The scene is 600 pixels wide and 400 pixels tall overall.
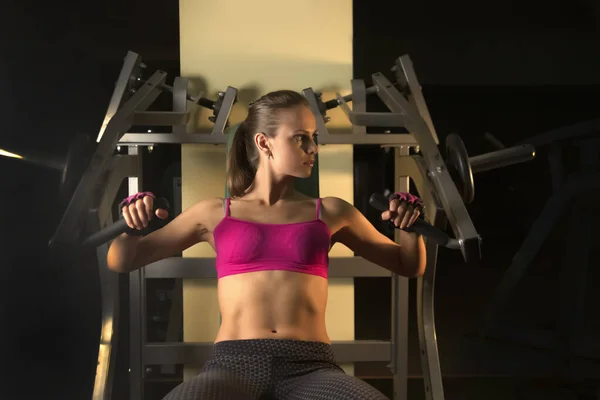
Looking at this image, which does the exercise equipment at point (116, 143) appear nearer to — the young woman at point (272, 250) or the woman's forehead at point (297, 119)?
the young woman at point (272, 250)

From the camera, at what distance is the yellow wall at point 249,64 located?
197 centimetres

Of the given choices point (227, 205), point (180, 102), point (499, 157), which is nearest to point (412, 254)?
point (499, 157)

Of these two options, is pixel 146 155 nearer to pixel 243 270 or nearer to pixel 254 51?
pixel 254 51

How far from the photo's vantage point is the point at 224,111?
1.77 meters

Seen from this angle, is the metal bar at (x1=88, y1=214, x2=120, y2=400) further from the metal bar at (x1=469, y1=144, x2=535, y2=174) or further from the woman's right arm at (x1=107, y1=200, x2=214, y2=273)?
the metal bar at (x1=469, y1=144, x2=535, y2=174)

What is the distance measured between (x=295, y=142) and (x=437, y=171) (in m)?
0.40

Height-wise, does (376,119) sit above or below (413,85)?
below

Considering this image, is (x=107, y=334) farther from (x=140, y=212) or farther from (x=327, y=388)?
(x=327, y=388)

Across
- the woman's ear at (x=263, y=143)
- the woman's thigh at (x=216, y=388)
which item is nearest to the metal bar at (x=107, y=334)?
the woman's thigh at (x=216, y=388)

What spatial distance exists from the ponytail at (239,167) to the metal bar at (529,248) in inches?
48.6

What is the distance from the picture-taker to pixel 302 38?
6.53 feet

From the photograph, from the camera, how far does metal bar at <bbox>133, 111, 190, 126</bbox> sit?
64.1 inches

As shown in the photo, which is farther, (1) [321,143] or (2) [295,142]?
(1) [321,143]

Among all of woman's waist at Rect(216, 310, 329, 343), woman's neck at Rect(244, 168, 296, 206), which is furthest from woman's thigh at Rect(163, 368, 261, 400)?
woman's neck at Rect(244, 168, 296, 206)
